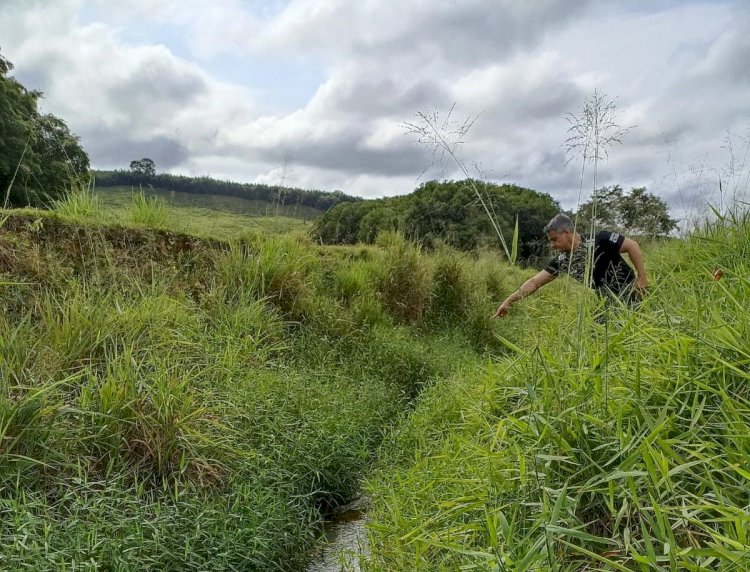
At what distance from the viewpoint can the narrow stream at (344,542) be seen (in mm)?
3158

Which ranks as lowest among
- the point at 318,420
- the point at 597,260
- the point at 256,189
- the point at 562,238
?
the point at 318,420

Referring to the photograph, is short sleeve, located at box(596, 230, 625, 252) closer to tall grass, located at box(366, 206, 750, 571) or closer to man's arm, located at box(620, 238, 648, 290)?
man's arm, located at box(620, 238, 648, 290)

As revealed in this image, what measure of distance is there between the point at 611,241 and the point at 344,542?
3.32 m

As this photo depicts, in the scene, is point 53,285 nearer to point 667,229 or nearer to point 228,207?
point 228,207

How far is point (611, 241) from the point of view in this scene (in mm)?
4344

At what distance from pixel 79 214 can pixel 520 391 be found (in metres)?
5.47

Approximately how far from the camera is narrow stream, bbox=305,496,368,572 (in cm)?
316

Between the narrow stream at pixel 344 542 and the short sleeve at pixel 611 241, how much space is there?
3023 millimetres

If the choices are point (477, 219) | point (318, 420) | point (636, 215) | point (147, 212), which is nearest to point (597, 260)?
point (636, 215)

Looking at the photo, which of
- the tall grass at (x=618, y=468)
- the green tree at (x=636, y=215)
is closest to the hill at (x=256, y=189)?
the green tree at (x=636, y=215)

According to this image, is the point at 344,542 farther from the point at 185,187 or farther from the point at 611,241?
the point at 185,187

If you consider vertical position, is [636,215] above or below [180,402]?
above

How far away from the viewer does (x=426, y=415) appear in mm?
4602

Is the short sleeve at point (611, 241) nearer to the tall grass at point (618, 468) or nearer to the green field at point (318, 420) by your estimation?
the green field at point (318, 420)
